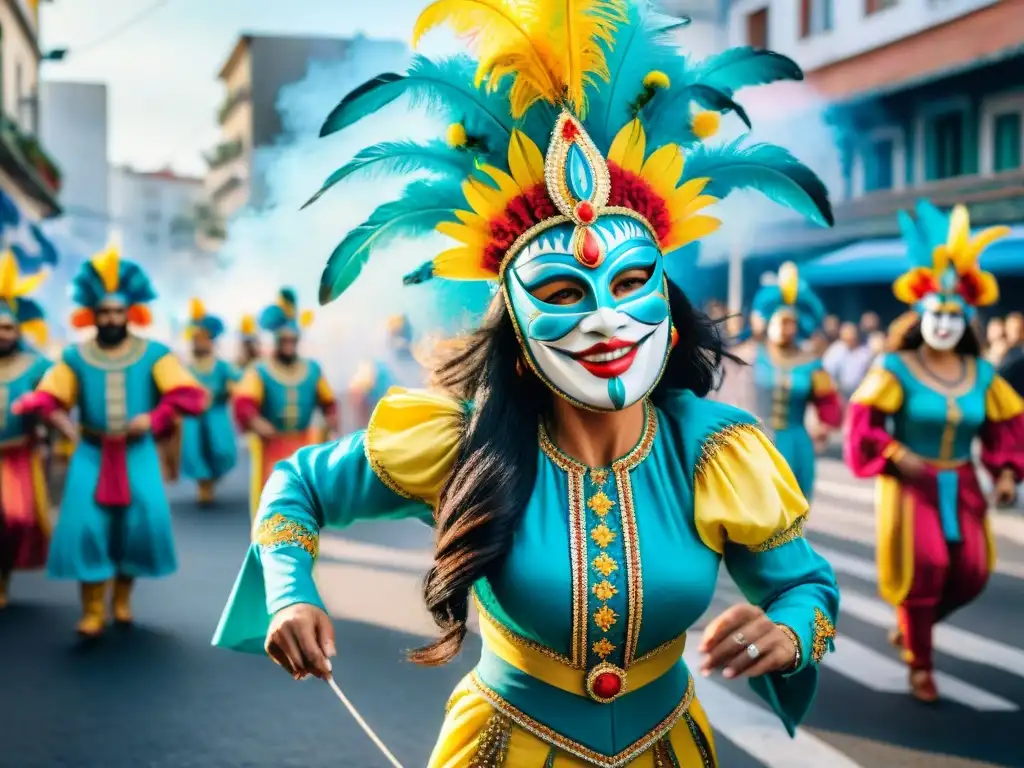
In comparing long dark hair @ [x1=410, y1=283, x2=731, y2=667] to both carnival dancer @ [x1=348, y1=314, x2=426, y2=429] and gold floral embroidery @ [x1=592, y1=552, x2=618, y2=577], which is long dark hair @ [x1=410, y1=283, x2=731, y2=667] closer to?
gold floral embroidery @ [x1=592, y1=552, x2=618, y2=577]

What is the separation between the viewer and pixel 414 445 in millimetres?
2805

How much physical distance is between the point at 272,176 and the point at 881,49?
22648 millimetres

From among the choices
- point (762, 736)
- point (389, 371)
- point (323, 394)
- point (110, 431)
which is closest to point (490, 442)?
point (762, 736)

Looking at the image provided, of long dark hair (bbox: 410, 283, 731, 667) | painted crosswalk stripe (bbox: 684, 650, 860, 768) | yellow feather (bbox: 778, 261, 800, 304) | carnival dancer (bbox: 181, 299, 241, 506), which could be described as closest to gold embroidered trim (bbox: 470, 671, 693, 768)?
long dark hair (bbox: 410, 283, 731, 667)

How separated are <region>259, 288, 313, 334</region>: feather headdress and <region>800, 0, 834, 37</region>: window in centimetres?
1990

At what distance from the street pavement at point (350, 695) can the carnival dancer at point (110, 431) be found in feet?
1.46

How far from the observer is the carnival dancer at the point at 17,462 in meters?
8.27

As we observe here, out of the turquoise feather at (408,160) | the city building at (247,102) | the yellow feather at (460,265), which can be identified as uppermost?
the city building at (247,102)

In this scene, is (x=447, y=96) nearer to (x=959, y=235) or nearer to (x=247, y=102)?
(x=959, y=235)

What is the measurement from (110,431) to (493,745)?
210 inches

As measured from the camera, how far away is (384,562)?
9914mm

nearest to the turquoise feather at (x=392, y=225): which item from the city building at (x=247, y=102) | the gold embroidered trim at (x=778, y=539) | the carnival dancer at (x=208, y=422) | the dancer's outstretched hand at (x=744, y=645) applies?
the gold embroidered trim at (x=778, y=539)

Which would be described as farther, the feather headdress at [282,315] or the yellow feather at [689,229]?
the feather headdress at [282,315]

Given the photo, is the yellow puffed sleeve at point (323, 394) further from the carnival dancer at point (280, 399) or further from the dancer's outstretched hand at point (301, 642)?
the dancer's outstretched hand at point (301, 642)
